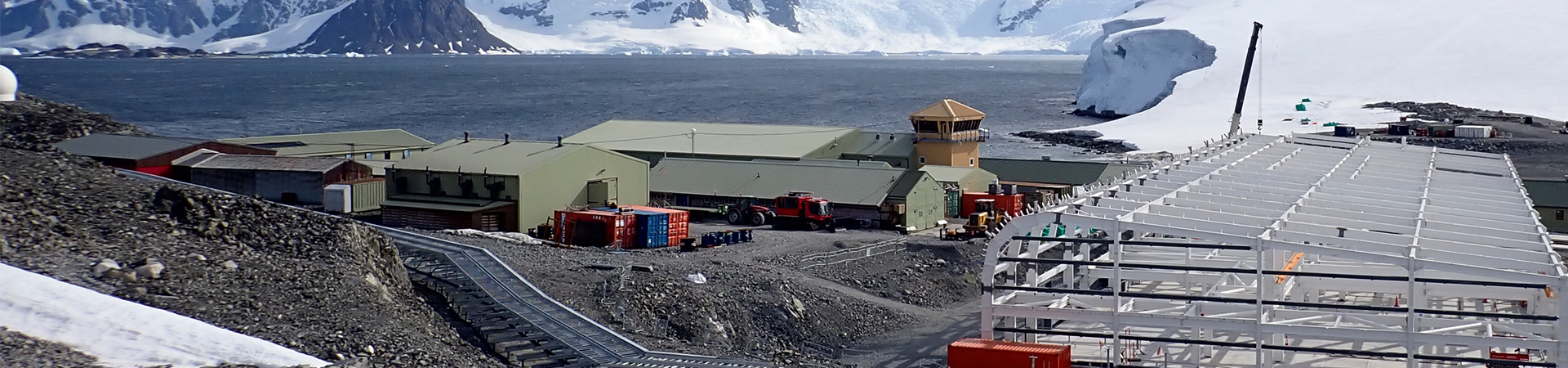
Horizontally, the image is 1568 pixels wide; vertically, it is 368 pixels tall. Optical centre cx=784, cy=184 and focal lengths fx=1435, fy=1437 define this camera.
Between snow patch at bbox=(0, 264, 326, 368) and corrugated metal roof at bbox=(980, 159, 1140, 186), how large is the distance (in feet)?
111

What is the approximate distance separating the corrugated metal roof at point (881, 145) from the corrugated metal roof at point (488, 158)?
52.2 ft

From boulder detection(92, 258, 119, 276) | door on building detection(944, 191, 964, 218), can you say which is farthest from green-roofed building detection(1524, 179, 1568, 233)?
boulder detection(92, 258, 119, 276)

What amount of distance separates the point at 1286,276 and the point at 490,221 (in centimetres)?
1947

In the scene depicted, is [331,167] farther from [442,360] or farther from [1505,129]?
[1505,129]

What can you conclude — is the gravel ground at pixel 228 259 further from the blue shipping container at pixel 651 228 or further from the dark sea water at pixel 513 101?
the dark sea water at pixel 513 101

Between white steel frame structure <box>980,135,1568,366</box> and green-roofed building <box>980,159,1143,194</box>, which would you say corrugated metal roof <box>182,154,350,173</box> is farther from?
green-roofed building <box>980,159,1143,194</box>

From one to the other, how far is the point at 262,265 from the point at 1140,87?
303ft

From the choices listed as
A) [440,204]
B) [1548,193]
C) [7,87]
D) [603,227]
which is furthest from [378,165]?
[1548,193]

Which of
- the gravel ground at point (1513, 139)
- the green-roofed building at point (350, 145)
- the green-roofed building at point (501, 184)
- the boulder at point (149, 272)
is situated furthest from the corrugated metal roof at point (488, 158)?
the gravel ground at point (1513, 139)

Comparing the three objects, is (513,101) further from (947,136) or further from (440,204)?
(440,204)

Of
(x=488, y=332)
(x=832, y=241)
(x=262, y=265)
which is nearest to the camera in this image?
(x=262, y=265)

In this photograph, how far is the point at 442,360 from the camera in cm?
1889

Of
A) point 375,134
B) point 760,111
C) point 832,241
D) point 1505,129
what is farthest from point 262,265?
point 760,111

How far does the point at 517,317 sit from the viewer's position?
926 inches
